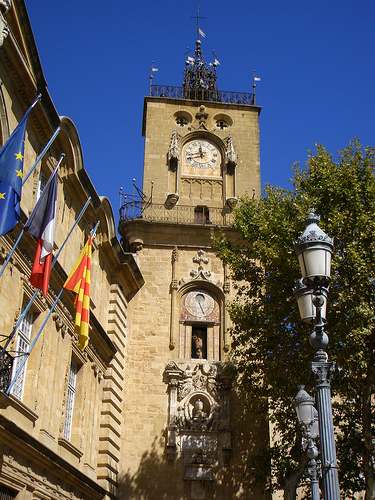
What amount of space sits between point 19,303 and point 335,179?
10.8 m

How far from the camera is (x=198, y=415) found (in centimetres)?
2330

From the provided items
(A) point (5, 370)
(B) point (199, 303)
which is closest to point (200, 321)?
(B) point (199, 303)

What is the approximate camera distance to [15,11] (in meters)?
14.5

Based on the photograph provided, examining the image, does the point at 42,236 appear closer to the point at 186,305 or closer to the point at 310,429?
the point at 310,429

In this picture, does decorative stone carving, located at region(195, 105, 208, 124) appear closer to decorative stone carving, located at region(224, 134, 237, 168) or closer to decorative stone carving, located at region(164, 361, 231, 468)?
decorative stone carving, located at region(224, 134, 237, 168)

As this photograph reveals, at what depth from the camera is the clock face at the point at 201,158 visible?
2886 centimetres

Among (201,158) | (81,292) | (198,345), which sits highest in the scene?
(201,158)

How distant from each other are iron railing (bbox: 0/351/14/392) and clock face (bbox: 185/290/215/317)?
41.9 feet

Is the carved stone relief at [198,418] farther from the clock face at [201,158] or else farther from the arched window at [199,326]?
the clock face at [201,158]

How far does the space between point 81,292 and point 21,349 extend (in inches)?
83.3

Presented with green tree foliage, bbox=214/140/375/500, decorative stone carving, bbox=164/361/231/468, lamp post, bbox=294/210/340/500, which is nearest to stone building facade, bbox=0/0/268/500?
decorative stone carving, bbox=164/361/231/468

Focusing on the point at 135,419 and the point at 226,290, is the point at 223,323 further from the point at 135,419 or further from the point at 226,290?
the point at 135,419

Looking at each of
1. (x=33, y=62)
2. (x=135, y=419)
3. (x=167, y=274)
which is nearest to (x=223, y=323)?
(x=167, y=274)

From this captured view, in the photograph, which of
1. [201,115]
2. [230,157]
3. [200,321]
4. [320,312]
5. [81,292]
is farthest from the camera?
[201,115]
